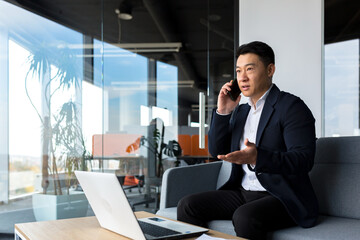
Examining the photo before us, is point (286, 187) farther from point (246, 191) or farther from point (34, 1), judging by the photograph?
point (34, 1)

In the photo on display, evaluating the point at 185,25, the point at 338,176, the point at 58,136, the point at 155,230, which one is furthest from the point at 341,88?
the point at 155,230

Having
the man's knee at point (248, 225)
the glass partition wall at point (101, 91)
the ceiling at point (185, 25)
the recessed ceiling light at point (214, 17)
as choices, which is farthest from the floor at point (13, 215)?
the recessed ceiling light at point (214, 17)

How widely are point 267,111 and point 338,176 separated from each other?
0.59 metres

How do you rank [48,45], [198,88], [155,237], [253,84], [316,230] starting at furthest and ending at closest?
1. [198,88]
2. [48,45]
3. [253,84]
4. [316,230]
5. [155,237]

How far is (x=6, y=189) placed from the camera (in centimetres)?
344

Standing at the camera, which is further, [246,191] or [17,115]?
[17,115]

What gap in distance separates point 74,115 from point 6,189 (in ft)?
2.95

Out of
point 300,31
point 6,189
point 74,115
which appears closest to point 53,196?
point 6,189

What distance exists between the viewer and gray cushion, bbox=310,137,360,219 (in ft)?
6.78

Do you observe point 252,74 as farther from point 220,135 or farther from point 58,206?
point 58,206

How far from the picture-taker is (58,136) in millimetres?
3674

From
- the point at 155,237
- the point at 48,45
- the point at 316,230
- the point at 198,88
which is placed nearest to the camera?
the point at 155,237

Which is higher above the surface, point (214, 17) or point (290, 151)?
point (214, 17)

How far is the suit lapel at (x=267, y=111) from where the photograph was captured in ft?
6.39
